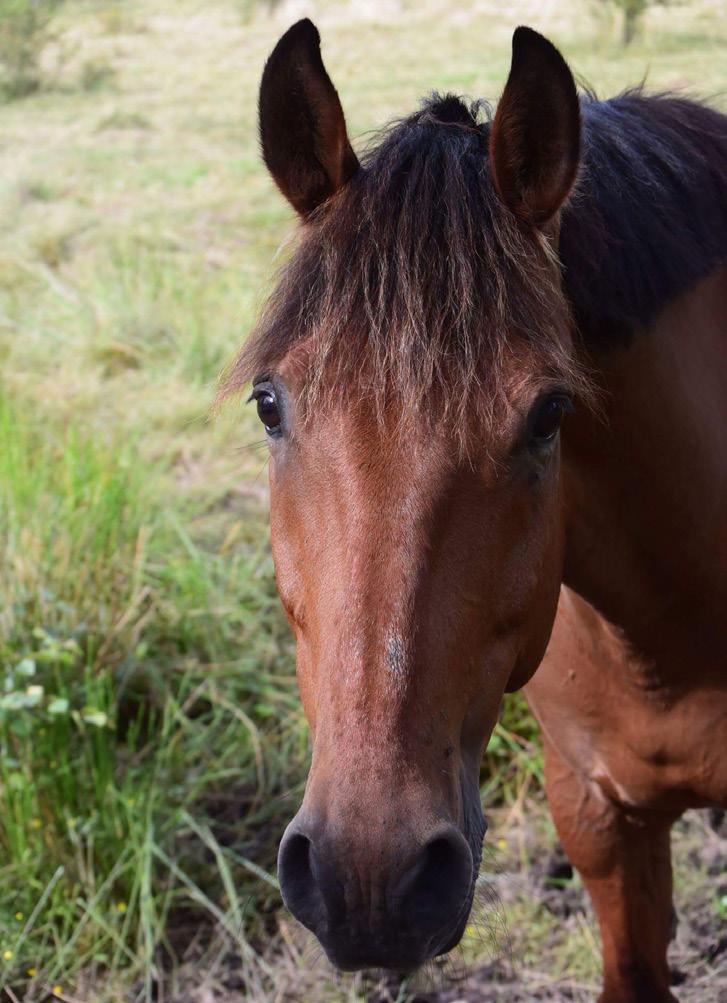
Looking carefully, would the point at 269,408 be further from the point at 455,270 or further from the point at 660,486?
the point at 660,486

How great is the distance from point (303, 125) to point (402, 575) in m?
0.79

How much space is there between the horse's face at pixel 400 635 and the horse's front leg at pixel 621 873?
82cm

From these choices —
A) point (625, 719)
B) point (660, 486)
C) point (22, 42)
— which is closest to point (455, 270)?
point (660, 486)

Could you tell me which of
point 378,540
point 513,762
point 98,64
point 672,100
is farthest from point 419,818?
point 98,64

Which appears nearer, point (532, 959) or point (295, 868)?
point (295, 868)

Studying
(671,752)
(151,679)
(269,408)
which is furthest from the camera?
(151,679)

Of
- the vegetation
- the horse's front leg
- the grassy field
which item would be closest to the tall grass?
the grassy field

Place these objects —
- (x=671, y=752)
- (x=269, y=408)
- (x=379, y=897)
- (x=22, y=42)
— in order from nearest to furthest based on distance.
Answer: (x=379, y=897)
(x=269, y=408)
(x=671, y=752)
(x=22, y=42)

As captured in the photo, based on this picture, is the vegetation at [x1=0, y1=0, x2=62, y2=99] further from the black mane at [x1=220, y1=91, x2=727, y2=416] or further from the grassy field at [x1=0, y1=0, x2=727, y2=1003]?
the black mane at [x1=220, y1=91, x2=727, y2=416]

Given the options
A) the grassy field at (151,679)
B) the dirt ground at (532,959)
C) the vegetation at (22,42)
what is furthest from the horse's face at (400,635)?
the vegetation at (22,42)

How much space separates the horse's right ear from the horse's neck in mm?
558

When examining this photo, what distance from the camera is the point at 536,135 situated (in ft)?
5.37

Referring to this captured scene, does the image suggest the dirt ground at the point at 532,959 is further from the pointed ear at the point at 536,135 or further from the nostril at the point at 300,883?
the pointed ear at the point at 536,135

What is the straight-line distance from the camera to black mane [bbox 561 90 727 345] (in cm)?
177
